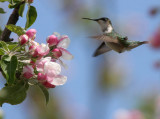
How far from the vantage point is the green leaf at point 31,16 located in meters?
2.22

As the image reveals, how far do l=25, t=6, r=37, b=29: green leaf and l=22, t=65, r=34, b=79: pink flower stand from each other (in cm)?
34

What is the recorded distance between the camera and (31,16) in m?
2.24

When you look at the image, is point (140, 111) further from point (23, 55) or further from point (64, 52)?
point (23, 55)

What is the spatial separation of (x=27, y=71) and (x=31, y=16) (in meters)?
0.44

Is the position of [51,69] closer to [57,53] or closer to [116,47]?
[57,53]

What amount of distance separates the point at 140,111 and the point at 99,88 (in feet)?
3.68

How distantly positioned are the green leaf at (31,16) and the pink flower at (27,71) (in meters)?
0.34

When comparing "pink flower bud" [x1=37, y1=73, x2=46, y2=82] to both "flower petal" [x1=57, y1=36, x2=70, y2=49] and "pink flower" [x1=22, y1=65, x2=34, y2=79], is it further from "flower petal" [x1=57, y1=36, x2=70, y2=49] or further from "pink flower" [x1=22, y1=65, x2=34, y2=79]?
"flower petal" [x1=57, y1=36, x2=70, y2=49]

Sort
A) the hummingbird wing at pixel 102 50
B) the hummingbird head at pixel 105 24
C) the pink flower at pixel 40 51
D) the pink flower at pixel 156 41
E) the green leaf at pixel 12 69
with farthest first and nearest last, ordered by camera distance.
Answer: the pink flower at pixel 156 41
the hummingbird head at pixel 105 24
the hummingbird wing at pixel 102 50
the pink flower at pixel 40 51
the green leaf at pixel 12 69

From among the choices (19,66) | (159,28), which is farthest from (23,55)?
(159,28)

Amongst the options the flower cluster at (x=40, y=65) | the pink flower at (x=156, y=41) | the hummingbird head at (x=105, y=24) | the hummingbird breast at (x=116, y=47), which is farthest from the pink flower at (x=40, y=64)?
the pink flower at (x=156, y=41)

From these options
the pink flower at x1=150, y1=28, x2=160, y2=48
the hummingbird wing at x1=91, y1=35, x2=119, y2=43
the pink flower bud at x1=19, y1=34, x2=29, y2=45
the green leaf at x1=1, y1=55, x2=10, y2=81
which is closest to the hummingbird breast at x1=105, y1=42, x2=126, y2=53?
the hummingbird wing at x1=91, y1=35, x2=119, y2=43

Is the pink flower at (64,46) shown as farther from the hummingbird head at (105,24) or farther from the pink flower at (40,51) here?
the hummingbird head at (105,24)

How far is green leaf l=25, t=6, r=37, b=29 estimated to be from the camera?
2223 mm
